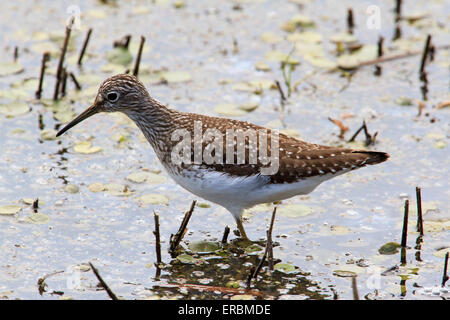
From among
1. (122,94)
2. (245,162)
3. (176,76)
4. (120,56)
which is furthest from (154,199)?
(120,56)

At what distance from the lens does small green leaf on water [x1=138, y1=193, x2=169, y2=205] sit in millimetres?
9022

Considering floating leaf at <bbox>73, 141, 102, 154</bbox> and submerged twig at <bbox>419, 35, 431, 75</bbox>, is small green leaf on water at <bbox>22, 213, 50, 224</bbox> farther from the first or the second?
submerged twig at <bbox>419, 35, 431, 75</bbox>

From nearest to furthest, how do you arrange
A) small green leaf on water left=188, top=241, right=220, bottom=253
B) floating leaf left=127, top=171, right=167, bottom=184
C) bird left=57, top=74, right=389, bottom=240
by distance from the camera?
bird left=57, top=74, right=389, bottom=240, small green leaf on water left=188, top=241, right=220, bottom=253, floating leaf left=127, top=171, right=167, bottom=184

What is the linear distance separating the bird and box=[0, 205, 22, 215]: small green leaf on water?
1.85m

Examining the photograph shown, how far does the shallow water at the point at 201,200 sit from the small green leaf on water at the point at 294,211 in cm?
3

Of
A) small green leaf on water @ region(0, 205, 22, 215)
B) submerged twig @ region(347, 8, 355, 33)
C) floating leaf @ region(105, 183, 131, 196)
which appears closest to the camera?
small green leaf on water @ region(0, 205, 22, 215)

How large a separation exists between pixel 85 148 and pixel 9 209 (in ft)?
5.69

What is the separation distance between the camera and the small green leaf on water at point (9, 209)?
8633mm

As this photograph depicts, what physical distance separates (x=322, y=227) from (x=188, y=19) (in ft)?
20.4

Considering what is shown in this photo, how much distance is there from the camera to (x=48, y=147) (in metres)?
10.2

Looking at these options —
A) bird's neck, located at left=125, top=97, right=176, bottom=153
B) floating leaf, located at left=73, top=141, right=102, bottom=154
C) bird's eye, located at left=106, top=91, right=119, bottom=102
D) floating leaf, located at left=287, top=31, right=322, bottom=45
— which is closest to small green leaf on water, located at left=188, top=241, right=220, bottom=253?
bird's neck, located at left=125, top=97, right=176, bottom=153

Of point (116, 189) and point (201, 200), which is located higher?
point (116, 189)

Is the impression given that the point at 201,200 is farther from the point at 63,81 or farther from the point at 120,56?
the point at 120,56

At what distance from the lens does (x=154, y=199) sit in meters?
9.05
